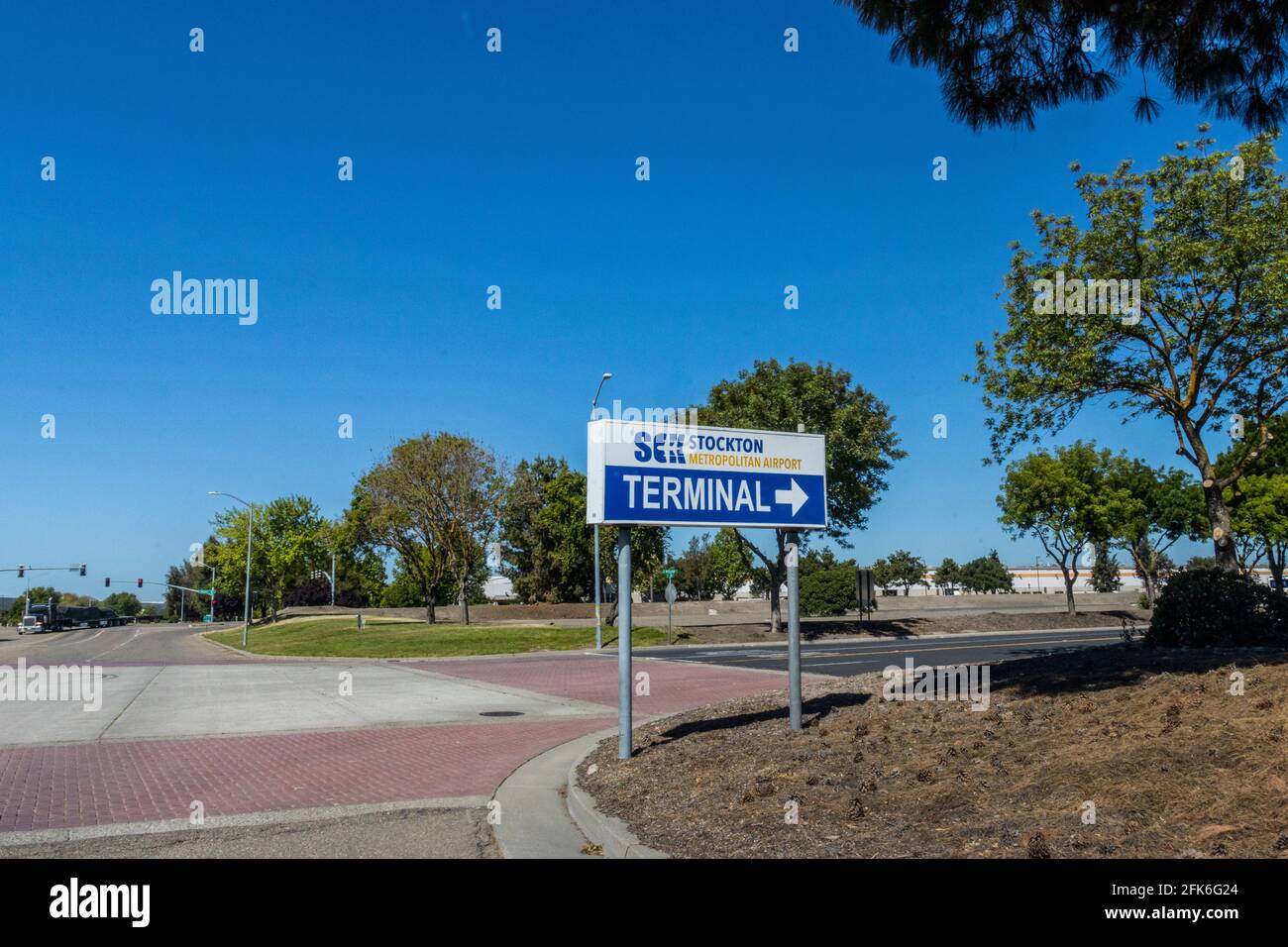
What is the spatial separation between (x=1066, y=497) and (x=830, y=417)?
55.5ft

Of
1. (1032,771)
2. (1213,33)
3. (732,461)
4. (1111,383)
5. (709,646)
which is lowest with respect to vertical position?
(709,646)

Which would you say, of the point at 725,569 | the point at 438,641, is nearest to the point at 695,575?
the point at 725,569

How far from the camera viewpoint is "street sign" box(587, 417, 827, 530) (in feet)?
29.9

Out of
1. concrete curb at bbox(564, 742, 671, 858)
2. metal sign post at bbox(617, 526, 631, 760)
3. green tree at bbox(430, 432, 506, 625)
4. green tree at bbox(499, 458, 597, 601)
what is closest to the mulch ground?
concrete curb at bbox(564, 742, 671, 858)

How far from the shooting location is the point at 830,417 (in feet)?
107

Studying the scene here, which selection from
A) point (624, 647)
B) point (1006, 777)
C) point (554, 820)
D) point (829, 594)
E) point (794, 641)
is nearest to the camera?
point (1006, 777)

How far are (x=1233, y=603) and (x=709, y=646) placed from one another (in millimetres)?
22309

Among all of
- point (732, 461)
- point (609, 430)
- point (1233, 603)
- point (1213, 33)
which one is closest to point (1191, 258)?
point (1233, 603)

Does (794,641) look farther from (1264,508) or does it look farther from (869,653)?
(1264,508)

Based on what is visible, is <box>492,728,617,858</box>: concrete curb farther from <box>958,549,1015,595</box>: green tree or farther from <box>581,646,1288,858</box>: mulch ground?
<box>958,549,1015,595</box>: green tree

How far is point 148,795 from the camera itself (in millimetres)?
8211

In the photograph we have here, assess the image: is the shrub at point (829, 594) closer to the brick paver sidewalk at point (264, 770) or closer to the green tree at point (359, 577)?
the brick paver sidewalk at point (264, 770)

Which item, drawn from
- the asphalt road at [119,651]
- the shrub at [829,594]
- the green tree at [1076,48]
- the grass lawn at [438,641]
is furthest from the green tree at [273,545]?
the green tree at [1076,48]

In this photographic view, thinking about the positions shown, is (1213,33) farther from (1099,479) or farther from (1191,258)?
(1099,479)
